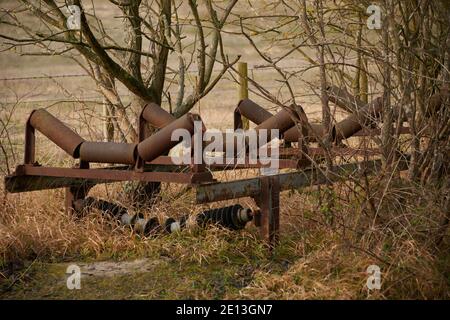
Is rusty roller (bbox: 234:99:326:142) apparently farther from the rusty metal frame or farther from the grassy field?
the grassy field

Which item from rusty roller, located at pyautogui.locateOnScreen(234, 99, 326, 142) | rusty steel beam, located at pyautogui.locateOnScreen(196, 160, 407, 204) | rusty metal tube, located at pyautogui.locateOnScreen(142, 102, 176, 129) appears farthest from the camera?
rusty roller, located at pyautogui.locateOnScreen(234, 99, 326, 142)

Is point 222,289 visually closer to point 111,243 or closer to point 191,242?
point 191,242

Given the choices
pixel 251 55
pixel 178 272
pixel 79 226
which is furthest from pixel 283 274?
pixel 251 55

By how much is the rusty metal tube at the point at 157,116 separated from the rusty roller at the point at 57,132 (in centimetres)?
68

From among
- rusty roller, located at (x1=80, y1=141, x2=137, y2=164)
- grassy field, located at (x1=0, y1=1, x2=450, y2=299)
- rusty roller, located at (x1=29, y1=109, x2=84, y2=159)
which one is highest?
rusty roller, located at (x1=29, y1=109, x2=84, y2=159)

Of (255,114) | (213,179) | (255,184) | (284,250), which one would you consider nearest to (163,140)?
(213,179)

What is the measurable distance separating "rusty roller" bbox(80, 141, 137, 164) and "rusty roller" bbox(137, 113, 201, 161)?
96 mm

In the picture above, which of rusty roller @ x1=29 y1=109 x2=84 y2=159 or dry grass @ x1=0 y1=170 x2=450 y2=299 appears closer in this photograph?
dry grass @ x1=0 y1=170 x2=450 y2=299

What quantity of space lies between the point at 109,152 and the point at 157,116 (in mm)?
797

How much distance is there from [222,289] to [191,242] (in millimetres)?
915

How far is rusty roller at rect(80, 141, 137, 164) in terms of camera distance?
5.81 m

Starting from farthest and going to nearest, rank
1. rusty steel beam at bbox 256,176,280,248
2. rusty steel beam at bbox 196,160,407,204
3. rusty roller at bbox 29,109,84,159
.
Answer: rusty roller at bbox 29,109,84,159 → rusty steel beam at bbox 256,176,280,248 → rusty steel beam at bbox 196,160,407,204

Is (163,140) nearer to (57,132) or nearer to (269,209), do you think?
(269,209)

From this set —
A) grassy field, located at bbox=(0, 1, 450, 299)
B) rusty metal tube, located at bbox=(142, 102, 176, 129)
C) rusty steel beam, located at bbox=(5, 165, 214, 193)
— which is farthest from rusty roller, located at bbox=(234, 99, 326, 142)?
rusty steel beam, located at bbox=(5, 165, 214, 193)
